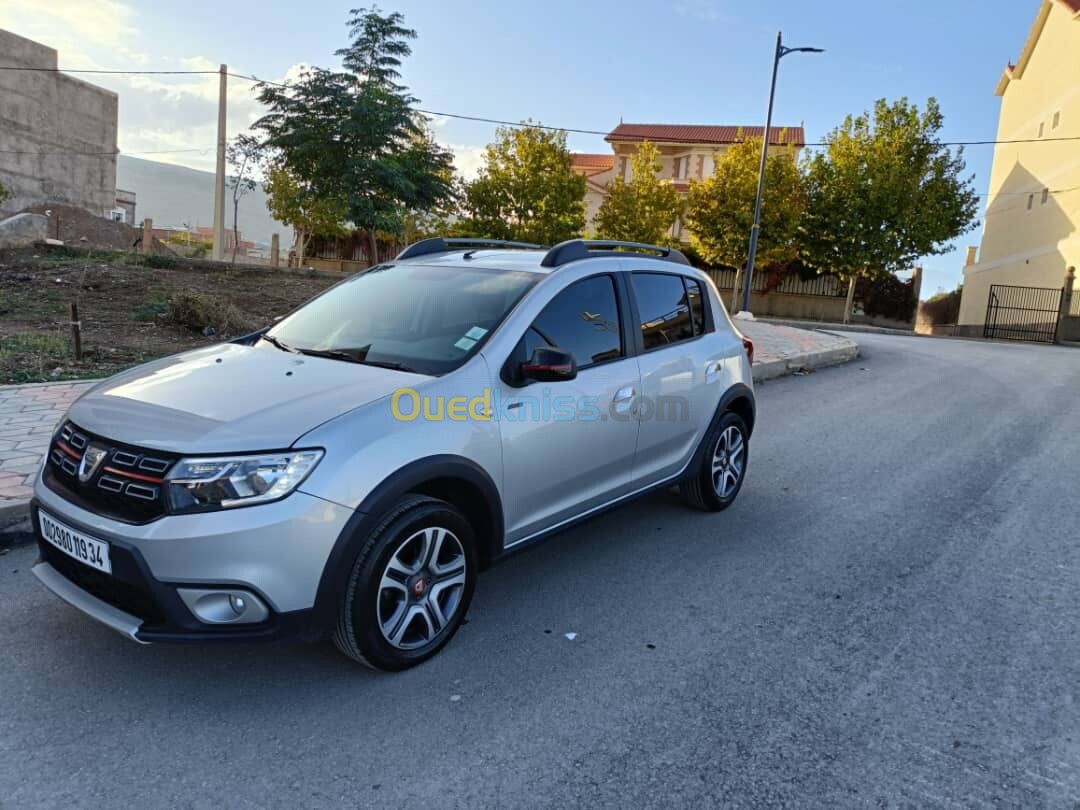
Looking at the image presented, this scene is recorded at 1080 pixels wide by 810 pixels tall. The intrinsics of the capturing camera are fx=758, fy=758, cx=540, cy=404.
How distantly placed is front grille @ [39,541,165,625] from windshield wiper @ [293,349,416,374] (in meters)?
1.27

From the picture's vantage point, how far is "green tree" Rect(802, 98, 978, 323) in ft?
103

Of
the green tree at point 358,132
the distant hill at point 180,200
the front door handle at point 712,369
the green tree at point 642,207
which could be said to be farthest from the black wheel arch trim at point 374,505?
the distant hill at point 180,200

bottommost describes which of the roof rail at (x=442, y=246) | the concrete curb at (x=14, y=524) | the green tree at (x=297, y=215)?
the concrete curb at (x=14, y=524)

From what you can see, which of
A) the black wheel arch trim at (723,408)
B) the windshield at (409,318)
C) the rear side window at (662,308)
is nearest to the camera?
the windshield at (409,318)

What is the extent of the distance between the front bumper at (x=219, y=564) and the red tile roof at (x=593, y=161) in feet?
203

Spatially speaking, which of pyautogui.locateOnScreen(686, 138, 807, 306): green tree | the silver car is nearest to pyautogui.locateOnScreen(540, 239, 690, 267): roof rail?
the silver car

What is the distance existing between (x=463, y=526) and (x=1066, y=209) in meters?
34.6

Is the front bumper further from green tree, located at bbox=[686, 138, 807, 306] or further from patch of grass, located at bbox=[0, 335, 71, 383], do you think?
green tree, located at bbox=[686, 138, 807, 306]

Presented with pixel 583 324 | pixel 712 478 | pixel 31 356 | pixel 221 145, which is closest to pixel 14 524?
pixel 583 324

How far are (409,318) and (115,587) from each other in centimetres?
181

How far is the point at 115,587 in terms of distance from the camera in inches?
110

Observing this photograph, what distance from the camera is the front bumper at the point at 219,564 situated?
8.56 ft

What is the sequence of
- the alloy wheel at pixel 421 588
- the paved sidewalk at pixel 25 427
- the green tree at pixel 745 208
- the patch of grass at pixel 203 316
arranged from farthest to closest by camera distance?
the green tree at pixel 745 208, the patch of grass at pixel 203 316, the paved sidewalk at pixel 25 427, the alloy wheel at pixel 421 588

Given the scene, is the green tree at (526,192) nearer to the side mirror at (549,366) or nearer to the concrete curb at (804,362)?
the concrete curb at (804,362)
